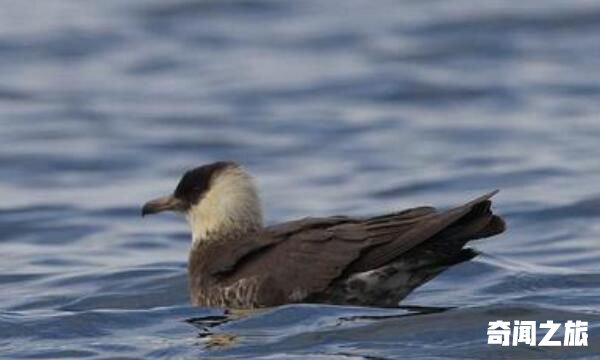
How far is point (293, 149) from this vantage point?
22.0 meters

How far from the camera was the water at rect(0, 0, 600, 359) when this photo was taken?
13.2m

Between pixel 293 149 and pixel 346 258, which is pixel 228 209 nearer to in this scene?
pixel 346 258

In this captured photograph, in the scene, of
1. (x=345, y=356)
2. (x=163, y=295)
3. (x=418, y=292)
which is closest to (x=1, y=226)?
(x=163, y=295)

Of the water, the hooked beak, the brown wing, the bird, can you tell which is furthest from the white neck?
the brown wing

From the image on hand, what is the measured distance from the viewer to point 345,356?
12195 millimetres

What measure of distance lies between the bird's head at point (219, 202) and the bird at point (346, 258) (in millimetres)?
406

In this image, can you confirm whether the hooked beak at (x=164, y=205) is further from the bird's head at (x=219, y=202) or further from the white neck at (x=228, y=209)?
the white neck at (x=228, y=209)

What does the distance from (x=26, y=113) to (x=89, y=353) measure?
11.5m

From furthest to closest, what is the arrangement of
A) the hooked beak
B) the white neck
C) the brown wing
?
the hooked beak < the white neck < the brown wing

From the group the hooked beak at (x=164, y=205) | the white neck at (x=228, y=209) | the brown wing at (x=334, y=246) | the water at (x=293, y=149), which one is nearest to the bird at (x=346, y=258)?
the brown wing at (x=334, y=246)

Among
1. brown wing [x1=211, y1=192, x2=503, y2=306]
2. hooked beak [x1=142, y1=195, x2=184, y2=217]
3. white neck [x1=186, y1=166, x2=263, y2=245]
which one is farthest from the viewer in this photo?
hooked beak [x1=142, y1=195, x2=184, y2=217]

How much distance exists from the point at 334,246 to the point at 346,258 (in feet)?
0.45

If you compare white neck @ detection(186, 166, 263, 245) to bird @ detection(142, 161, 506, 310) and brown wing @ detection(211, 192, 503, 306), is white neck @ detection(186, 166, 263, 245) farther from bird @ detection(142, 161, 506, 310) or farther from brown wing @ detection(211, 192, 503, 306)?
brown wing @ detection(211, 192, 503, 306)

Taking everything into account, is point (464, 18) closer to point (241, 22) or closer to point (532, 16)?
point (532, 16)
